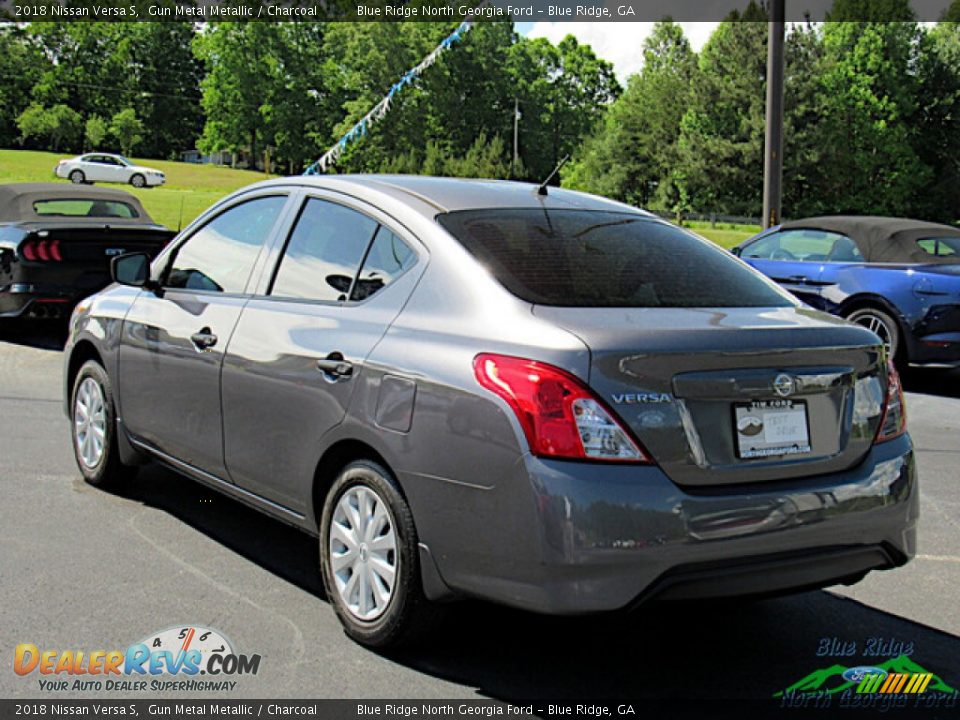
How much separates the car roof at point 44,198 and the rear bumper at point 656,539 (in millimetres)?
9899

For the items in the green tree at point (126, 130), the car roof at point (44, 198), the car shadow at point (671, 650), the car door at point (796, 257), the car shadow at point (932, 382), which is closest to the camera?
the car shadow at point (671, 650)

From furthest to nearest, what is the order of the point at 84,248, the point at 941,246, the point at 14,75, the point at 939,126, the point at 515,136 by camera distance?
1. the point at 14,75
2. the point at 515,136
3. the point at 939,126
4. the point at 84,248
5. the point at 941,246

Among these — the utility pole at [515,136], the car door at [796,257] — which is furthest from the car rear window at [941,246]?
the utility pole at [515,136]

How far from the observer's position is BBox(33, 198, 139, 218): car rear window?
12.7m

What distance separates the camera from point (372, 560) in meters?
3.66

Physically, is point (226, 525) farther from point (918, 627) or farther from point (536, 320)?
point (918, 627)

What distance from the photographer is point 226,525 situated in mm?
5211

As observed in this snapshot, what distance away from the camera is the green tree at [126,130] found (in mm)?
93312

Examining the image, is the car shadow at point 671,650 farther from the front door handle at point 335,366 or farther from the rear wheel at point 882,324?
the rear wheel at point 882,324

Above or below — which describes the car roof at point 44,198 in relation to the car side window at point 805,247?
above

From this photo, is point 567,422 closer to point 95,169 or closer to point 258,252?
point 258,252

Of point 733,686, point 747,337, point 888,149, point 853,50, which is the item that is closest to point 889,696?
point 733,686

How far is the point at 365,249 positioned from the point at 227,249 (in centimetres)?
107

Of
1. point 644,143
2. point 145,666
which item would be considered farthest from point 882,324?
point 644,143
